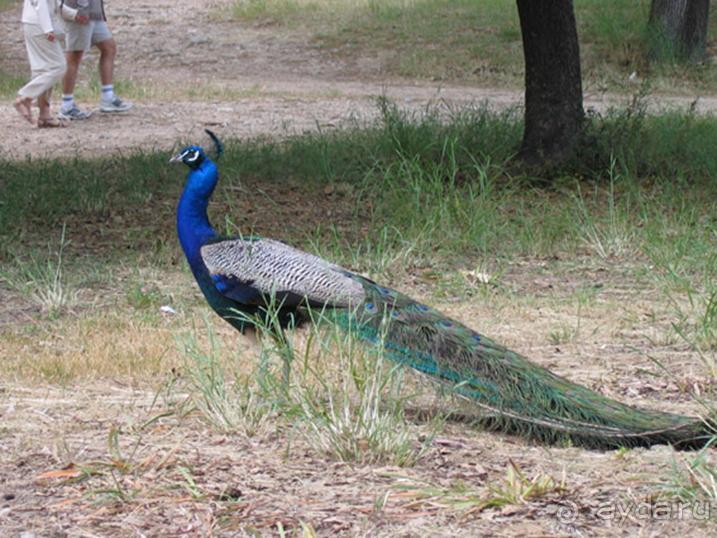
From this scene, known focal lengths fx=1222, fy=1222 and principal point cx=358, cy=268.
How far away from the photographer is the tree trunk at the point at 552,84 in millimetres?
8898

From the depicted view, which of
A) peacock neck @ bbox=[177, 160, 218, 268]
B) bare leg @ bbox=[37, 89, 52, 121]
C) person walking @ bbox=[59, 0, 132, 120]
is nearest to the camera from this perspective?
peacock neck @ bbox=[177, 160, 218, 268]

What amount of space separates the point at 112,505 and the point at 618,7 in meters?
16.0

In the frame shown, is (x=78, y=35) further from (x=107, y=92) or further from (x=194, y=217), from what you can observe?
(x=194, y=217)

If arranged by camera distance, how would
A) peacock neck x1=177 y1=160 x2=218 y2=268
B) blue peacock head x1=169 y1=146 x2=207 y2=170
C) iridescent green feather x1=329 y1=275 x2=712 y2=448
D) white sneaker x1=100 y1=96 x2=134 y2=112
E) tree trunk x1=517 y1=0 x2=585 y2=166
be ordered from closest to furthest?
iridescent green feather x1=329 y1=275 x2=712 y2=448
peacock neck x1=177 y1=160 x2=218 y2=268
blue peacock head x1=169 y1=146 x2=207 y2=170
tree trunk x1=517 y1=0 x2=585 y2=166
white sneaker x1=100 y1=96 x2=134 y2=112

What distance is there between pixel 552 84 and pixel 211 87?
6726 mm

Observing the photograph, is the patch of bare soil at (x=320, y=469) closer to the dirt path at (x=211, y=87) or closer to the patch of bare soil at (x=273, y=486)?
the patch of bare soil at (x=273, y=486)

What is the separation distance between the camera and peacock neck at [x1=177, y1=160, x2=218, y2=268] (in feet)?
16.6

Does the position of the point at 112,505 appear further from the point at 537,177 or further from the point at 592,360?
the point at 537,177

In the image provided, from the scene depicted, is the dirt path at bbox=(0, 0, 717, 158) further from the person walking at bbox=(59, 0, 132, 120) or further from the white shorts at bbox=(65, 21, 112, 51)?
the white shorts at bbox=(65, 21, 112, 51)

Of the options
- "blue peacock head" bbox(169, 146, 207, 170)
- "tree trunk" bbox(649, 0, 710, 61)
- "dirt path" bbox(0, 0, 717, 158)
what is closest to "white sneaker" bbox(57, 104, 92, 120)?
"dirt path" bbox(0, 0, 717, 158)

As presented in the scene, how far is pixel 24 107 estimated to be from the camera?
37.1 ft

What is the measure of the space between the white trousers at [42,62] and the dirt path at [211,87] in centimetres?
41

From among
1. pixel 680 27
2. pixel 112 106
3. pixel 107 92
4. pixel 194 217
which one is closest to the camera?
pixel 194 217

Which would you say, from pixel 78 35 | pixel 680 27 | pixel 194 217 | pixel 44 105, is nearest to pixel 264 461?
pixel 194 217
